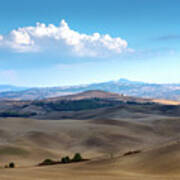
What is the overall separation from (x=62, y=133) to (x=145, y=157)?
191 ft

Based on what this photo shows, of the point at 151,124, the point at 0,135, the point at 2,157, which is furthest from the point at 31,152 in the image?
the point at 151,124

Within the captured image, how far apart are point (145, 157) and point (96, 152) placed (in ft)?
124

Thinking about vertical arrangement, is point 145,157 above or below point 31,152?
above

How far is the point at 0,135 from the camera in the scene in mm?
82375

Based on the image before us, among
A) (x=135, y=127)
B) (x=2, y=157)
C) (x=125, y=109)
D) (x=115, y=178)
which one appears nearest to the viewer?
(x=115, y=178)

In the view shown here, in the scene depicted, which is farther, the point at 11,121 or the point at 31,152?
the point at 11,121

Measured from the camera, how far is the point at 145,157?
2844 cm

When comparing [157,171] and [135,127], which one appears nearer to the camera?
[157,171]

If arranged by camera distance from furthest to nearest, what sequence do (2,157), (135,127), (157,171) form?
(135,127), (2,157), (157,171)

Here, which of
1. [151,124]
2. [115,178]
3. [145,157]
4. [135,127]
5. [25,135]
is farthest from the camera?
[151,124]

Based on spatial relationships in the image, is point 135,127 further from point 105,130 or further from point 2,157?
point 2,157

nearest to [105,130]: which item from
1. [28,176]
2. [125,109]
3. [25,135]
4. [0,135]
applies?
[25,135]

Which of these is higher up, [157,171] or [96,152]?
[157,171]

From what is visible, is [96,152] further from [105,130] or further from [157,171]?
[157,171]
